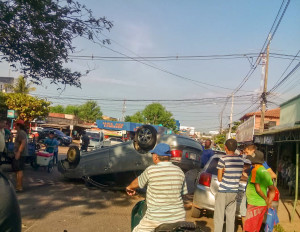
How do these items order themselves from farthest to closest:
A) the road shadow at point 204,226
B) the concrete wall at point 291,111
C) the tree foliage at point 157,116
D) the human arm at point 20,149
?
the tree foliage at point 157,116 < the concrete wall at point 291,111 < the human arm at point 20,149 < the road shadow at point 204,226

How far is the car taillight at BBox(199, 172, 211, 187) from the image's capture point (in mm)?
6239

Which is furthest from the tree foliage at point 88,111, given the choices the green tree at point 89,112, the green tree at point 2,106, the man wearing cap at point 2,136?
the man wearing cap at point 2,136

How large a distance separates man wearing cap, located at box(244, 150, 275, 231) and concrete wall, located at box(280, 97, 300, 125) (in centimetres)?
1431

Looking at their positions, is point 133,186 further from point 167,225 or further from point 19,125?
point 19,125

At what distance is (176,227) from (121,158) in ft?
18.2

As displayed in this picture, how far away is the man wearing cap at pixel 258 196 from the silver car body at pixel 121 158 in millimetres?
3398

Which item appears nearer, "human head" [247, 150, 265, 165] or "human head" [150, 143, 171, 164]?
"human head" [150, 143, 171, 164]

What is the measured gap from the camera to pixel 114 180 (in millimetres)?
9008

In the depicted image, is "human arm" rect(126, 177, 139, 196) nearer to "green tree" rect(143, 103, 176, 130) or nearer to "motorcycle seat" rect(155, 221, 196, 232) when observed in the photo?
"motorcycle seat" rect(155, 221, 196, 232)

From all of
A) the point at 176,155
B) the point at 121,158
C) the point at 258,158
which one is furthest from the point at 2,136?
the point at 176,155

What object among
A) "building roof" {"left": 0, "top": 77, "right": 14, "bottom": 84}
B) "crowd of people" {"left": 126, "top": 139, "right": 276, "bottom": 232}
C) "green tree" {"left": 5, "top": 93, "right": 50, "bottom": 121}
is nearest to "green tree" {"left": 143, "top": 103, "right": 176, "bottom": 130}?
"building roof" {"left": 0, "top": 77, "right": 14, "bottom": 84}

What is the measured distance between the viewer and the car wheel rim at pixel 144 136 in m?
8.20

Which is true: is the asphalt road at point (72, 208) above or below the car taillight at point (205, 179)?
below

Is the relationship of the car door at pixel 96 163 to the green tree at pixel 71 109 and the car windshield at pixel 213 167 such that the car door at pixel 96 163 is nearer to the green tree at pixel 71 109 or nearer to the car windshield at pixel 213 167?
the car windshield at pixel 213 167
